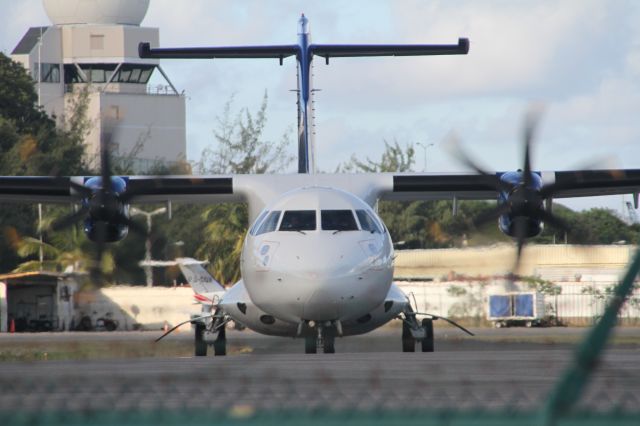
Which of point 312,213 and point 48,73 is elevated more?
point 48,73

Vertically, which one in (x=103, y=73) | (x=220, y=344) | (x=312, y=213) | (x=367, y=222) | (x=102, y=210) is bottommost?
(x=220, y=344)

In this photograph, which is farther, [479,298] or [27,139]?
[27,139]

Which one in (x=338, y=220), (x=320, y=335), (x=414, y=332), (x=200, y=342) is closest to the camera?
(x=338, y=220)

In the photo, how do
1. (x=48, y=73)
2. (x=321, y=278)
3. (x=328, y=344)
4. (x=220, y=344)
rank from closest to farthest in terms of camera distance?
(x=321, y=278) → (x=328, y=344) → (x=220, y=344) → (x=48, y=73)

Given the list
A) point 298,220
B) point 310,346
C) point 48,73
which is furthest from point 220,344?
point 48,73

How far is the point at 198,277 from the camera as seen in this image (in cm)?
3709

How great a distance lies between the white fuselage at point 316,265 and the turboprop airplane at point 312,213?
2cm

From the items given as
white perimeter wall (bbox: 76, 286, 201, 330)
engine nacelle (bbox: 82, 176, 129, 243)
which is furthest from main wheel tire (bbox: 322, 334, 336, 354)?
white perimeter wall (bbox: 76, 286, 201, 330)

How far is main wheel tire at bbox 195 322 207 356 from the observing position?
1931cm

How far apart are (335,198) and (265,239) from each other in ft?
3.73

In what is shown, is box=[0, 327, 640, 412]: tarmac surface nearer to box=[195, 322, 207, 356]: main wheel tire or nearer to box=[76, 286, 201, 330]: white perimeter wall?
box=[195, 322, 207, 356]: main wheel tire

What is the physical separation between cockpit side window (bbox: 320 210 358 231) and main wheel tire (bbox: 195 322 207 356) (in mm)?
4151

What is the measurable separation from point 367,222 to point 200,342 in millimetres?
4227

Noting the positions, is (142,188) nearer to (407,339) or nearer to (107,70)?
(407,339)
